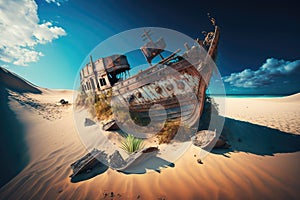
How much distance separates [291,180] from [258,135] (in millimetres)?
A: 2941

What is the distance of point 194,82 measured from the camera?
5.00 m

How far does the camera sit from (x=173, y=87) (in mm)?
5359

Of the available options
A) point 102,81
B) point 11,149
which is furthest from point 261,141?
point 102,81

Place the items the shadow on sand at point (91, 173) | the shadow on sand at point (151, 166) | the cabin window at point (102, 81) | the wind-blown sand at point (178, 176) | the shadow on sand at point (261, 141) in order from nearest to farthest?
1. the wind-blown sand at point (178, 176)
2. the shadow on sand at point (91, 173)
3. the shadow on sand at point (151, 166)
4. the shadow on sand at point (261, 141)
5. the cabin window at point (102, 81)

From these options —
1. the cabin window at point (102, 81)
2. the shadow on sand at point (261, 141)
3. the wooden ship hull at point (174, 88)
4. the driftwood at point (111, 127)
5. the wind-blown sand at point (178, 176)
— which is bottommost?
the shadow on sand at point (261, 141)

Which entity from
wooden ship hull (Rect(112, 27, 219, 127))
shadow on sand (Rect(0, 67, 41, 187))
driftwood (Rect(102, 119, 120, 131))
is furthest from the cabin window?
shadow on sand (Rect(0, 67, 41, 187))

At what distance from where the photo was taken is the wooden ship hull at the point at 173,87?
4.68 m

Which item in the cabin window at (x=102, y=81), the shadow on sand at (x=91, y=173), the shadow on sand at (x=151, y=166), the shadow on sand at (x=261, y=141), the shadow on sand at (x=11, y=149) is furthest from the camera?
the cabin window at (x=102, y=81)

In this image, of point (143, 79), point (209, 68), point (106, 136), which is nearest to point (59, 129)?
point (106, 136)

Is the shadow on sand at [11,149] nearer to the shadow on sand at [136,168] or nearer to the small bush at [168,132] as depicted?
the shadow on sand at [136,168]

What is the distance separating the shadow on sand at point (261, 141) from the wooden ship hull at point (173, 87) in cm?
154

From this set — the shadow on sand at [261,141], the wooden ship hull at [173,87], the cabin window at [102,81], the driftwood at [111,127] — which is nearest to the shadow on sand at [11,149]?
the driftwood at [111,127]

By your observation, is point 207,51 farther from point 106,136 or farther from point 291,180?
point 106,136

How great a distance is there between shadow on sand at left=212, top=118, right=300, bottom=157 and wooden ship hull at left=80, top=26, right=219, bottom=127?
1.54 metres
